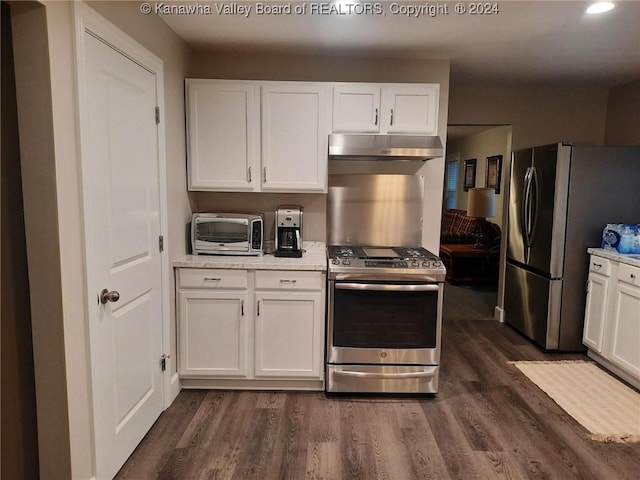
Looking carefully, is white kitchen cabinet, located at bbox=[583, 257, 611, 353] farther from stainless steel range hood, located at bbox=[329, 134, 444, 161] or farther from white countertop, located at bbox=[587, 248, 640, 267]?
stainless steel range hood, located at bbox=[329, 134, 444, 161]

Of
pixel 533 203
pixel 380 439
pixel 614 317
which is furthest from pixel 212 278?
pixel 614 317

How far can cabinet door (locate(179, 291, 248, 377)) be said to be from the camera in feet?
9.35

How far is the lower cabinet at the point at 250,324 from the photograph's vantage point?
283 centimetres

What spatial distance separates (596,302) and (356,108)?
248 cm

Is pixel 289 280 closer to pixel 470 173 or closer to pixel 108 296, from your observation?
pixel 108 296

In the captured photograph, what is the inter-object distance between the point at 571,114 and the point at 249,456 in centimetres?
430

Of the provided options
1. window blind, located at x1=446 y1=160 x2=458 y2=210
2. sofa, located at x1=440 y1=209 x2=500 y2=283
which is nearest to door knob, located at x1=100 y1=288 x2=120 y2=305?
sofa, located at x1=440 y1=209 x2=500 y2=283

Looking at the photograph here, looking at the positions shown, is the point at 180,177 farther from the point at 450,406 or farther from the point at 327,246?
the point at 450,406

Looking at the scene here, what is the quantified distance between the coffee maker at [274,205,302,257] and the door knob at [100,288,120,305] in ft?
4.21

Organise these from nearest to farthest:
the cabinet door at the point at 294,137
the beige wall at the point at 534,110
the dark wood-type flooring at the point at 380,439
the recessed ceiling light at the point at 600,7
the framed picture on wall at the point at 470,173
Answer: the dark wood-type flooring at the point at 380,439, the recessed ceiling light at the point at 600,7, the cabinet door at the point at 294,137, the beige wall at the point at 534,110, the framed picture on wall at the point at 470,173

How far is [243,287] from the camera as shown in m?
2.84

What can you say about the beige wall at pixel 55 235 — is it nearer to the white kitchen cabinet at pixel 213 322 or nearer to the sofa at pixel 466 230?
the white kitchen cabinet at pixel 213 322


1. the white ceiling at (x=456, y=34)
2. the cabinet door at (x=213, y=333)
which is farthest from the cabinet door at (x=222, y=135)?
the cabinet door at (x=213, y=333)

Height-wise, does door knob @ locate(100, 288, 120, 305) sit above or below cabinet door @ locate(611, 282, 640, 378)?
above
